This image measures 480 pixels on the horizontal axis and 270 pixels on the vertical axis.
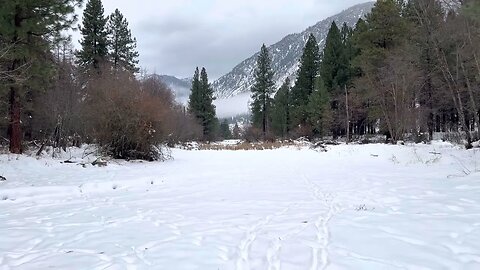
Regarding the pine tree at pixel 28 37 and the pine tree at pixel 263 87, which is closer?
the pine tree at pixel 28 37

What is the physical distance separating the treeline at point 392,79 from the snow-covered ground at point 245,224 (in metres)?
5.27

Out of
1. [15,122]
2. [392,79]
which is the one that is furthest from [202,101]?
[15,122]

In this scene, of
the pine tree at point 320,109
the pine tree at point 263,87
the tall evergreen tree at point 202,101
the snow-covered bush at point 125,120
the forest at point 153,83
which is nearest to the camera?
the forest at point 153,83

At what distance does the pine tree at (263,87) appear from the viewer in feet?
197

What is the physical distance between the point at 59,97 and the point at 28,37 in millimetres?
5774

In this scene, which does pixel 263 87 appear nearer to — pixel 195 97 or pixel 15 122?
pixel 195 97

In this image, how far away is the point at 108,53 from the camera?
115 ft

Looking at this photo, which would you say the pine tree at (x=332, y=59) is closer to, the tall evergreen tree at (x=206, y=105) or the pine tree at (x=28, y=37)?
the tall evergreen tree at (x=206, y=105)

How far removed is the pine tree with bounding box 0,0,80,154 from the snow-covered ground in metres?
5.41

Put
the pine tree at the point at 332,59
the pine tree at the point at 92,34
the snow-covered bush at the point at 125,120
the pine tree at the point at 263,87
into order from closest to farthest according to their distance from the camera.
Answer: the snow-covered bush at the point at 125,120 → the pine tree at the point at 92,34 → the pine tree at the point at 332,59 → the pine tree at the point at 263,87

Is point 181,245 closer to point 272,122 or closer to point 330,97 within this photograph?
point 330,97

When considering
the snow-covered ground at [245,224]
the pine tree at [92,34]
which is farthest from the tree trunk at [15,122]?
the pine tree at [92,34]

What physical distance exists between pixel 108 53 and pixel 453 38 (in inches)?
1121

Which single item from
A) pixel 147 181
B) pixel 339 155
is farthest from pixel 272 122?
pixel 147 181
